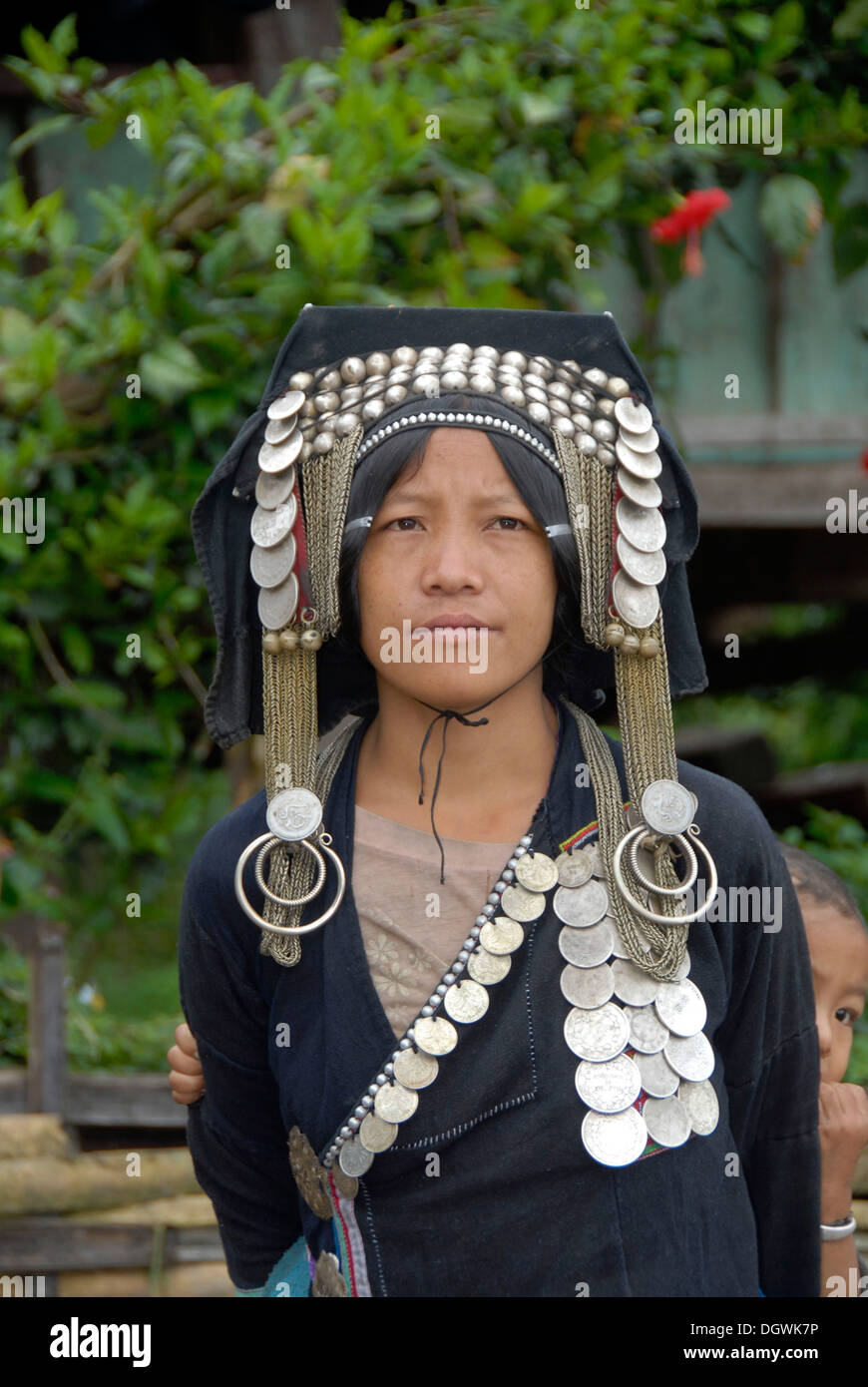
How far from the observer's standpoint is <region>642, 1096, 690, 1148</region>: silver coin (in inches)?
71.4

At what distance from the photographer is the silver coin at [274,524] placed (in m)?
1.86

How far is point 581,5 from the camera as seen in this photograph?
3.45 m

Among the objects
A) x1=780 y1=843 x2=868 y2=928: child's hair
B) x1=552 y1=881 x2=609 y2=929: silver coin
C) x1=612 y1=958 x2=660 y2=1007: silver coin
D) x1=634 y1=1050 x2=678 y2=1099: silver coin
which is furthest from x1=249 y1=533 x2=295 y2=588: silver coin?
x1=780 y1=843 x2=868 y2=928: child's hair

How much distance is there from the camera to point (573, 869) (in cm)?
188

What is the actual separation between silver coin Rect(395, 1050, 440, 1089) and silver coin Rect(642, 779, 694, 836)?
399mm

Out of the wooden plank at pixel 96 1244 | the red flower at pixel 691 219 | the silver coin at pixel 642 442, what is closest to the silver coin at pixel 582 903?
the silver coin at pixel 642 442

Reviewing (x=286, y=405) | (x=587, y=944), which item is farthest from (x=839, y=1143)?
(x=286, y=405)

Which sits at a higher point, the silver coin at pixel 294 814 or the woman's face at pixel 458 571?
the woman's face at pixel 458 571

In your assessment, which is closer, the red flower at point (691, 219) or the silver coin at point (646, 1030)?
the silver coin at point (646, 1030)

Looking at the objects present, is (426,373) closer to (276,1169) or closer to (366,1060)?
(366,1060)

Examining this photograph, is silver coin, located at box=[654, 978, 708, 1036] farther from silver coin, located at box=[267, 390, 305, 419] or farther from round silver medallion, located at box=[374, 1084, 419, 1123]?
silver coin, located at box=[267, 390, 305, 419]

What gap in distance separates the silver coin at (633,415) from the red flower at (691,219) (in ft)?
5.37

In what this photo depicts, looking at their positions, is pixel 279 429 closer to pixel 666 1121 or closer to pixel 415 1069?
pixel 415 1069

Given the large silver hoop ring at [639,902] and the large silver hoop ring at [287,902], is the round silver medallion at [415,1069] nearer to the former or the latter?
the large silver hoop ring at [287,902]
